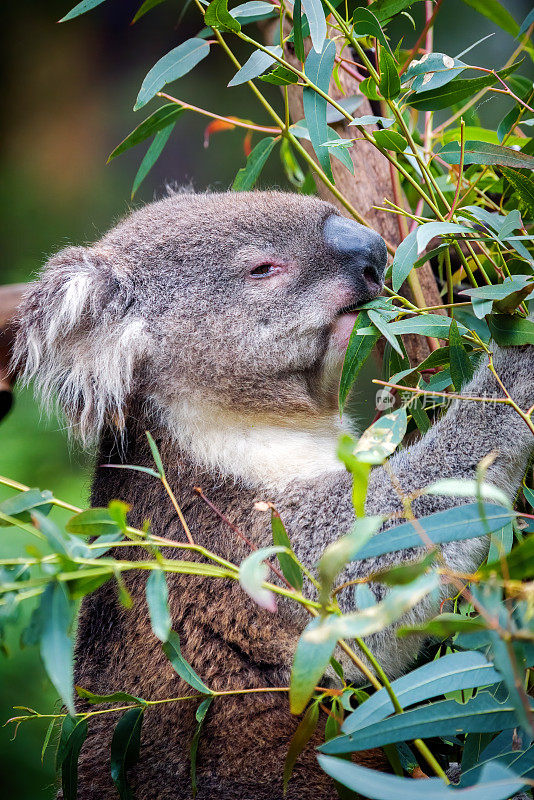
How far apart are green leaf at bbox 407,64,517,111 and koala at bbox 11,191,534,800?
15.5 inches

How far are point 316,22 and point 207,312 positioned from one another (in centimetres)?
81

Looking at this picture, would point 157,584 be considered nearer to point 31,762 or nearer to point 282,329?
point 282,329

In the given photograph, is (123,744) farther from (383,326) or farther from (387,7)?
(387,7)

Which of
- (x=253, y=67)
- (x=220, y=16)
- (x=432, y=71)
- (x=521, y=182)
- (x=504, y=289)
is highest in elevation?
(x=220, y=16)

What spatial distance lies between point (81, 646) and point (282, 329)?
106 centimetres

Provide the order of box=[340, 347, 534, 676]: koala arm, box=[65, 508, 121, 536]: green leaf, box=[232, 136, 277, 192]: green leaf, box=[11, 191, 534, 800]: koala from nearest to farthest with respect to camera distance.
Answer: box=[65, 508, 121, 536]: green leaf → box=[340, 347, 534, 676]: koala arm → box=[11, 191, 534, 800]: koala → box=[232, 136, 277, 192]: green leaf

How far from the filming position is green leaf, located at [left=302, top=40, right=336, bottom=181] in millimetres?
1574

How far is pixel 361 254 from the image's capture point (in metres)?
1.90

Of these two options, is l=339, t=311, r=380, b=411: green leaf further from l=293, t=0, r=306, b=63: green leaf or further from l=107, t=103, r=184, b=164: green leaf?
l=107, t=103, r=184, b=164: green leaf

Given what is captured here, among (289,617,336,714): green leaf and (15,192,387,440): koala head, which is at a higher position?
(15,192,387,440): koala head

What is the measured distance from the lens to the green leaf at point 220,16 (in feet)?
5.00

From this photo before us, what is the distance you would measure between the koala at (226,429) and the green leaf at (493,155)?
1.30 ft

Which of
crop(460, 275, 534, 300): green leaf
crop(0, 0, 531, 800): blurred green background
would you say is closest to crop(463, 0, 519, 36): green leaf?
crop(460, 275, 534, 300): green leaf

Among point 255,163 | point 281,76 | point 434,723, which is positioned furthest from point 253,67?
point 434,723
